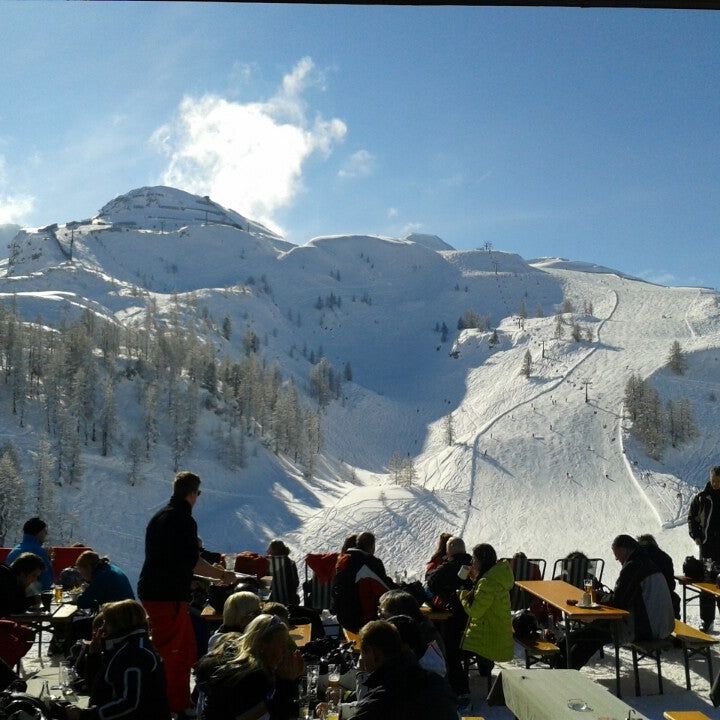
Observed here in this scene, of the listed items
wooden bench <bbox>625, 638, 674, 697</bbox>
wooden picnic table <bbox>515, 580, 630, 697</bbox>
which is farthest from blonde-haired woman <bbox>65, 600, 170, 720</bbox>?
wooden bench <bbox>625, 638, 674, 697</bbox>

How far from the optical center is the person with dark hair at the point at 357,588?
8.55 m

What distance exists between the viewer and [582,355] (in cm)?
11150

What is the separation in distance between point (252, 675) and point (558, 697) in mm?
2663

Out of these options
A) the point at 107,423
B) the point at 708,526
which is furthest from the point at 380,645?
the point at 107,423

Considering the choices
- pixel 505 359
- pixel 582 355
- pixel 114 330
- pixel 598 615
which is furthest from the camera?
pixel 505 359

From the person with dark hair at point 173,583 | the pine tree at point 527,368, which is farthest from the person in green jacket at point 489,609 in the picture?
the pine tree at point 527,368

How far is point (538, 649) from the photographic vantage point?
9.08 metres

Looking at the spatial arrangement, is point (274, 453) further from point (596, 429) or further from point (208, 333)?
point (208, 333)

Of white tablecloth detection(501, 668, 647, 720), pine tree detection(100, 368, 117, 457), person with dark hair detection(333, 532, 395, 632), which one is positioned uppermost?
pine tree detection(100, 368, 117, 457)

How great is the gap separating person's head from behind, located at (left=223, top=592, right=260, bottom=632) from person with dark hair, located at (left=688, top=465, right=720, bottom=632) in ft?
28.5

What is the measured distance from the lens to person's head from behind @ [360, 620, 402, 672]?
484 cm

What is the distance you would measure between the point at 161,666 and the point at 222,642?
78 centimetres

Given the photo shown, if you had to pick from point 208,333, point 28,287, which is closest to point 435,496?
point 208,333

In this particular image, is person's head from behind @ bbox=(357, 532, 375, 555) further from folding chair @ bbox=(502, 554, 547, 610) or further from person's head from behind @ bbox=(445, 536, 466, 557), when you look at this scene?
folding chair @ bbox=(502, 554, 547, 610)
